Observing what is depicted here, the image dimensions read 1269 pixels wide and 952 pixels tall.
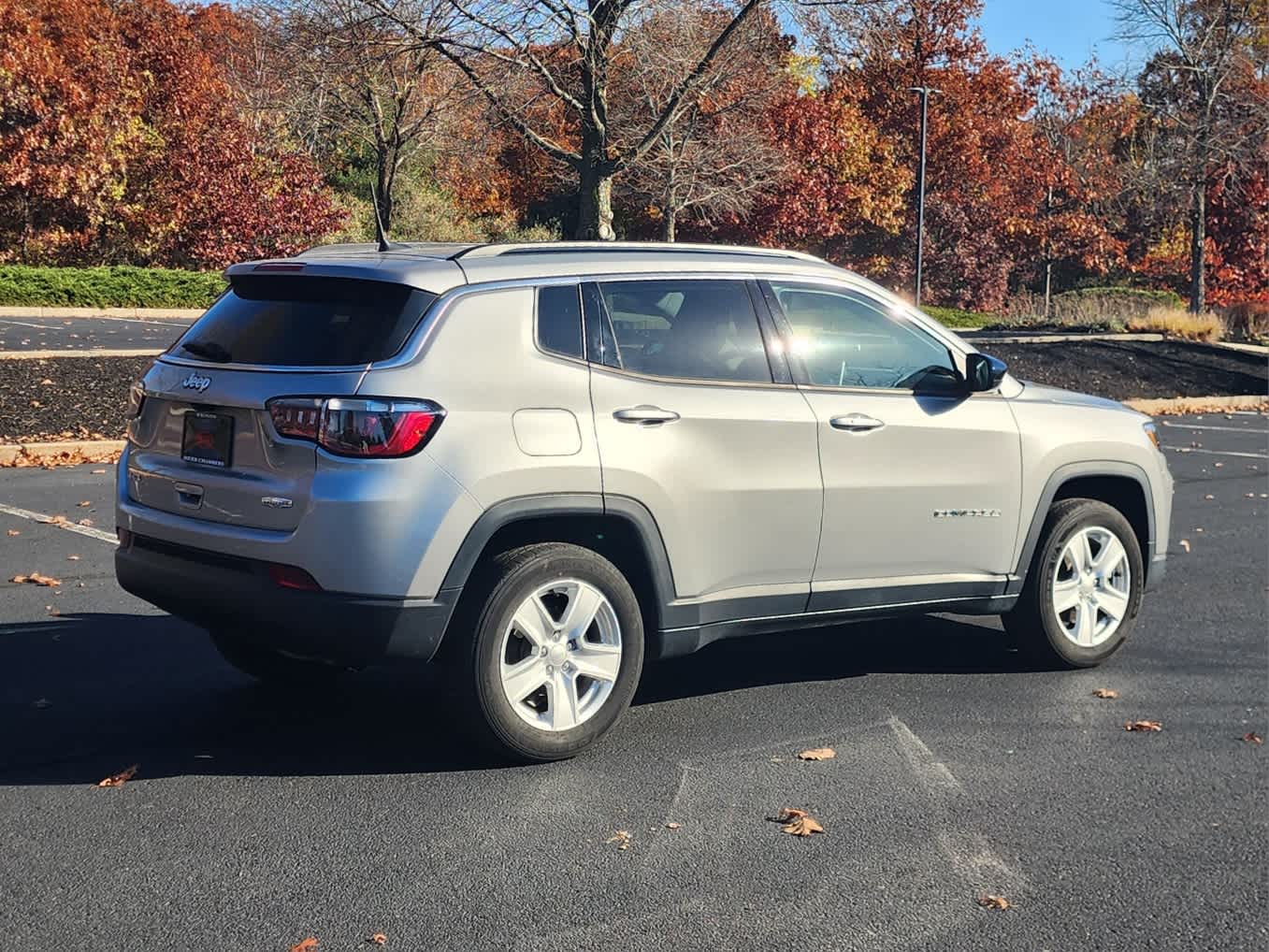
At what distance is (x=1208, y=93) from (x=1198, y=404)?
1948cm

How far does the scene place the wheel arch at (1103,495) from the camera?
6.87 metres

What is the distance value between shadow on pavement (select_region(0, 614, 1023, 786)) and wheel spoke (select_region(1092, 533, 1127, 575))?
61cm

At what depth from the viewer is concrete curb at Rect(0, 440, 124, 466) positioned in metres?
13.6

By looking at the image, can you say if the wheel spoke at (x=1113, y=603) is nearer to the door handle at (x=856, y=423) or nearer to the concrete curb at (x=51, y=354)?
the door handle at (x=856, y=423)

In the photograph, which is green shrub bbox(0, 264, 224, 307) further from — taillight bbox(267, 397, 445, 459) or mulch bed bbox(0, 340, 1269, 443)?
taillight bbox(267, 397, 445, 459)

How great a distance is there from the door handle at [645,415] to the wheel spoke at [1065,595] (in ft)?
7.81

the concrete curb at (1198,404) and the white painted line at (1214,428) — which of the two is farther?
the concrete curb at (1198,404)

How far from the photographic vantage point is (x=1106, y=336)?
29750 millimetres

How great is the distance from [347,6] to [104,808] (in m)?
19.5

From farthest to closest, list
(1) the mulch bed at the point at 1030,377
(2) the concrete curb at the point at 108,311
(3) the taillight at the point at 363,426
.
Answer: (2) the concrete curb at the point at 108,311 < (1) the mulch bed at the point at 1030,377 < (3) the taillight at the point at 363,426

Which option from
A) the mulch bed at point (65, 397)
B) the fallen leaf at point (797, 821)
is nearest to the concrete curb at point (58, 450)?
the mulch bed at point (65, 397)

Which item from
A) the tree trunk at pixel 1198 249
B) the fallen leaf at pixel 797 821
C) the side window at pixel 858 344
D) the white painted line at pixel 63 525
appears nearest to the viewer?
the fallen leaf at pixel 797 821

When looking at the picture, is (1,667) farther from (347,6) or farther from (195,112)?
(195,112)

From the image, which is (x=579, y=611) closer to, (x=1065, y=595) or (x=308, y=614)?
(x=308, y=614)
